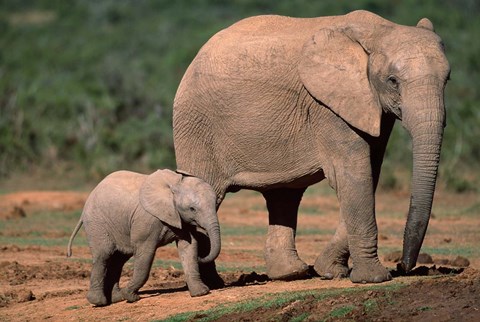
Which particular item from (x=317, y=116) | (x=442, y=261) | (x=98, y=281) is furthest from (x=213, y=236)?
(x=442, y=261)

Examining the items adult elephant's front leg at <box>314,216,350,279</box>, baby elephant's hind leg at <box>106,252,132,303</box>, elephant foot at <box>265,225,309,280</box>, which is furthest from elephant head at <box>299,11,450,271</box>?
baby elephant's hind leg at <box>106,252,132,303</box>

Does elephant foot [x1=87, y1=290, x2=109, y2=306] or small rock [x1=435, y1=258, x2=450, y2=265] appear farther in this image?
small rock [x1=435, y1=258, x2=450, y2=265]

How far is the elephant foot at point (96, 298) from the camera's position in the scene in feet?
35.5

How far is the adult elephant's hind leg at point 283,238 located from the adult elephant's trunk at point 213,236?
137cm

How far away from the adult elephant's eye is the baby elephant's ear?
194 centimetres

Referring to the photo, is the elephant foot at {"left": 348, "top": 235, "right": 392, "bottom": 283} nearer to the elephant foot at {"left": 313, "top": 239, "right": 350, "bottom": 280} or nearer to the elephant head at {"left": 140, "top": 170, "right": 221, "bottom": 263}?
the elephant foot at {"left": 313, "top": 239, "right": 350, "bottom": 280}

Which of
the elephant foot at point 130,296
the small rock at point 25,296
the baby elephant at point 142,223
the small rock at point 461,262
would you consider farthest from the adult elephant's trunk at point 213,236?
the small rock at point 461,262

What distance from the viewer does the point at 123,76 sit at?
99.3ft

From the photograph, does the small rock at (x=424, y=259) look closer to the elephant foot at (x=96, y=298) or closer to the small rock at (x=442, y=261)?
the small rock at (x=442, y=261)

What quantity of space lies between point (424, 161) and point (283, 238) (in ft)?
7.54

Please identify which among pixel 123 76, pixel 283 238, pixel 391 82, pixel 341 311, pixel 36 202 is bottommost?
pixel 341 311

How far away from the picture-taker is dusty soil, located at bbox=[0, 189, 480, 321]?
9.27m

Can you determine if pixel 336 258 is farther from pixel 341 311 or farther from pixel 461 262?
pixel 341 311

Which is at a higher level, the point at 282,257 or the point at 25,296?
the point at 282,257
